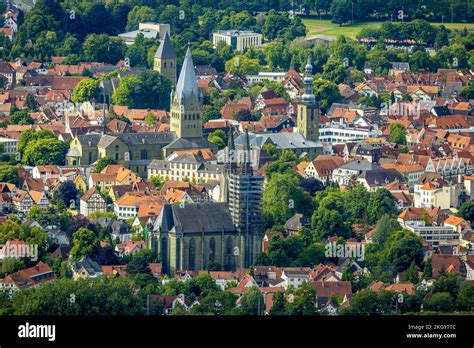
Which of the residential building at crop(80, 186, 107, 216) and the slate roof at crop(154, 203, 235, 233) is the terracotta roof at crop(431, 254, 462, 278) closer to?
the slate roof at crop(154, 203, 235, 233)

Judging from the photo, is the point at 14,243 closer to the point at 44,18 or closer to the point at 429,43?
the point at 44,18

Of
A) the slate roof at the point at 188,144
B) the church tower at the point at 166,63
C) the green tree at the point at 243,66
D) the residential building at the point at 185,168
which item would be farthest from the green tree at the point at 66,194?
the green tree at the point at 243,66

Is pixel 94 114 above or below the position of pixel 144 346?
below

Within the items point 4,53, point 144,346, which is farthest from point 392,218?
point 4,53

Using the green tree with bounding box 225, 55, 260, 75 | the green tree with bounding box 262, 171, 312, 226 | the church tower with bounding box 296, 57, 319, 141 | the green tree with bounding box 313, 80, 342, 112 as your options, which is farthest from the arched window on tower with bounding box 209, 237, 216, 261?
the green tree with bounding box 225, 55, 260, 75

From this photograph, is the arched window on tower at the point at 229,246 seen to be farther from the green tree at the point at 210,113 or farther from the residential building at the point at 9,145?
the green tree at the point at 210,113
